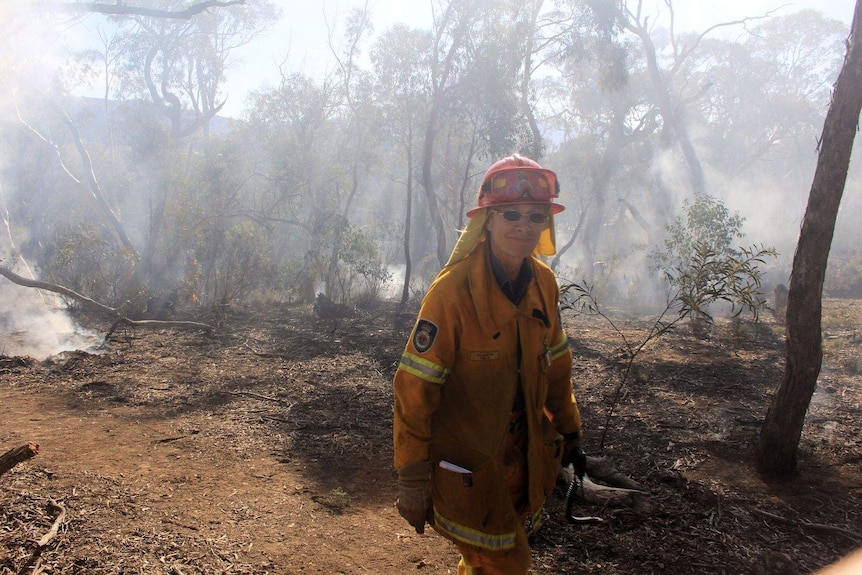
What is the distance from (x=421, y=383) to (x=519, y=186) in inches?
29.2

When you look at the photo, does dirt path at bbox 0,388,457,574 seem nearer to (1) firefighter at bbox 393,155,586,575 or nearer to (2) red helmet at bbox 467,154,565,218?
(1) firefighter at bbox 393,155,586,575

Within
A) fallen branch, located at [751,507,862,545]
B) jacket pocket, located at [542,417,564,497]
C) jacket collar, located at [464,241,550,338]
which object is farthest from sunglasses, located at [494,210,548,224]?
fallen branch, located at [751,507,862,545]

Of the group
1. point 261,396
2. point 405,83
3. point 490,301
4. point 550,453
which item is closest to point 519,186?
point 490,301

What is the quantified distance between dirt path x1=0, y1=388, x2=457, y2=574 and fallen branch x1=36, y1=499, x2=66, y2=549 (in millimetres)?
60

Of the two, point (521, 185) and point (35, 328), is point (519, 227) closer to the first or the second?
point (521, 185)

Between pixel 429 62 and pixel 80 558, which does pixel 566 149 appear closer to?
pixel 429 62

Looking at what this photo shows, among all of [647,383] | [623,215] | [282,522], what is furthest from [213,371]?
[623,215]

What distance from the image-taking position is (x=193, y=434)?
489cm

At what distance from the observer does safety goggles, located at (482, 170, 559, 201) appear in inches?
74.5

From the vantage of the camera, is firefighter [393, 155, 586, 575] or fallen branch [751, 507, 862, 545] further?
fallen branch [751, 507, 862, 545]

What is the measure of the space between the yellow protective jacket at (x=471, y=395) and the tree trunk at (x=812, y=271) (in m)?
2.68

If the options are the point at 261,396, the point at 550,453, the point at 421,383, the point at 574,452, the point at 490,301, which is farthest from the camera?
the point at 261,396

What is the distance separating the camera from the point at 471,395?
1.85 meters

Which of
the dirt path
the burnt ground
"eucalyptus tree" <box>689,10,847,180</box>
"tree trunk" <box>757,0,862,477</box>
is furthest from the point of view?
"eucalyptus tree" <box>689,10,847,180</box>
